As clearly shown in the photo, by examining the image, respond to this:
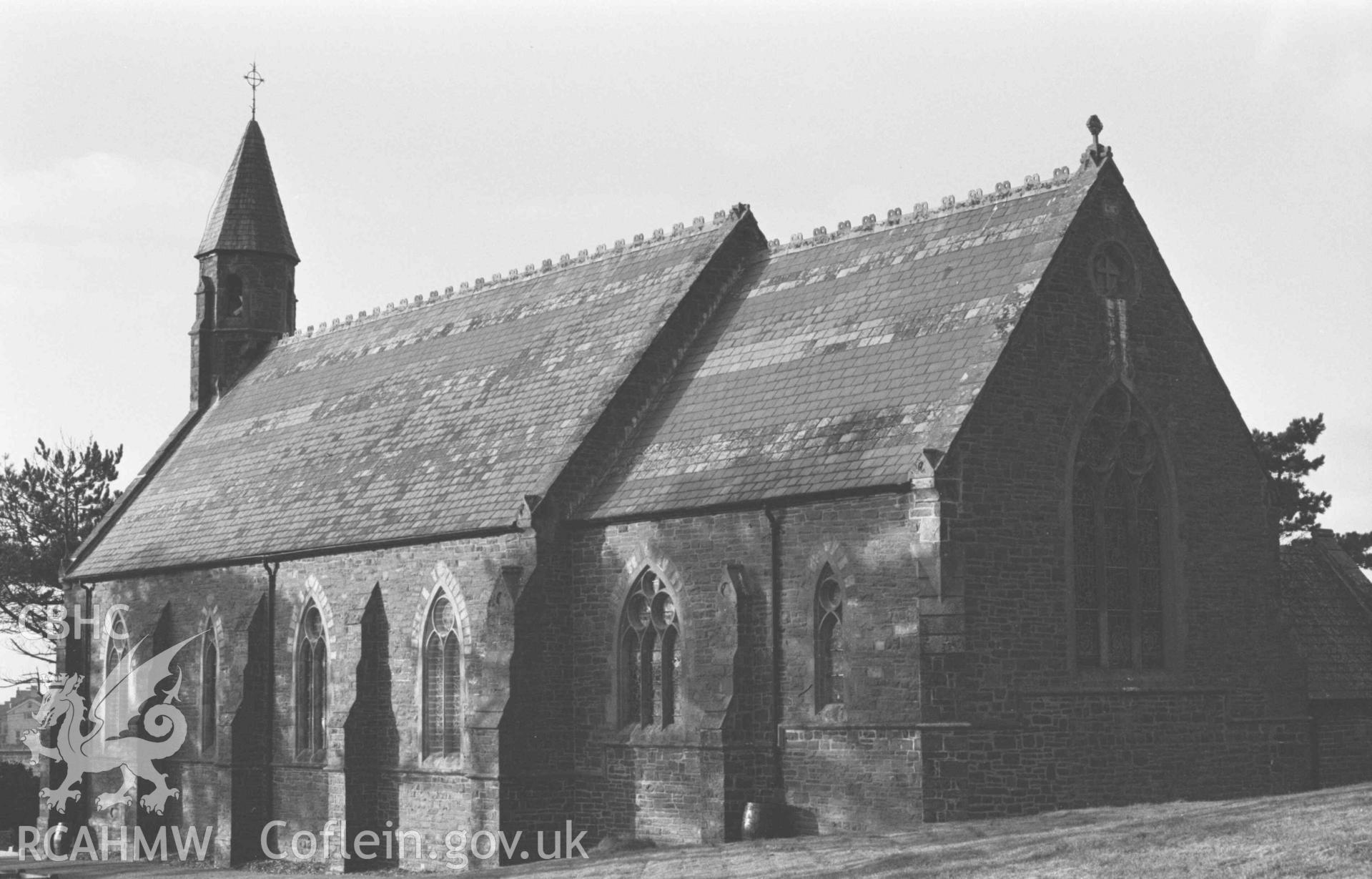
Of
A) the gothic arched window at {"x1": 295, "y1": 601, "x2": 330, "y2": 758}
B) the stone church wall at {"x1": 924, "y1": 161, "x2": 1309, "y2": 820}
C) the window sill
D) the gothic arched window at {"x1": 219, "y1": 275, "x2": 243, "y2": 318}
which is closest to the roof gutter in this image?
the gothic arched window at {"x1": 295, "y1": 601, "x2": 330, "y2": 758}

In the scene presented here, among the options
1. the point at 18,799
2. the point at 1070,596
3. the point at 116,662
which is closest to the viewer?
the point at 1070,596

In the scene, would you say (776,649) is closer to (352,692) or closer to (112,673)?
(352,692)

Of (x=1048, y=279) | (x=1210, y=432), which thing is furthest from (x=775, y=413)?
(x=1210, y=432)

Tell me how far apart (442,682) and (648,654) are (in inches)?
201

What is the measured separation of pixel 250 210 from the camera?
51.6 meters

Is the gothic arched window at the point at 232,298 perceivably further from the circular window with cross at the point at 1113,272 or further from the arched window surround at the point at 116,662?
the circular window with cross at the point at 1113,272

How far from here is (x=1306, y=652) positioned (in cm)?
3256

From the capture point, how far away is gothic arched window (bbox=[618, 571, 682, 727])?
30719 millimetres

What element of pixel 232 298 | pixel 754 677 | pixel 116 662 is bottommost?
pixel 754 677

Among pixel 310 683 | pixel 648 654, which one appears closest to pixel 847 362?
pixel 648 654

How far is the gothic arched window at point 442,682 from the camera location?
1344 inches

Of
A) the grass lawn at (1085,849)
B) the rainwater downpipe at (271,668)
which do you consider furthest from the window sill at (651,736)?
the rainwater downpipe at (271,668)

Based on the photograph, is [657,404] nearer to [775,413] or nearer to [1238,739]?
[775,413]

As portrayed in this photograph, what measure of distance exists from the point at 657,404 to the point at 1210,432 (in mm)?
9750
